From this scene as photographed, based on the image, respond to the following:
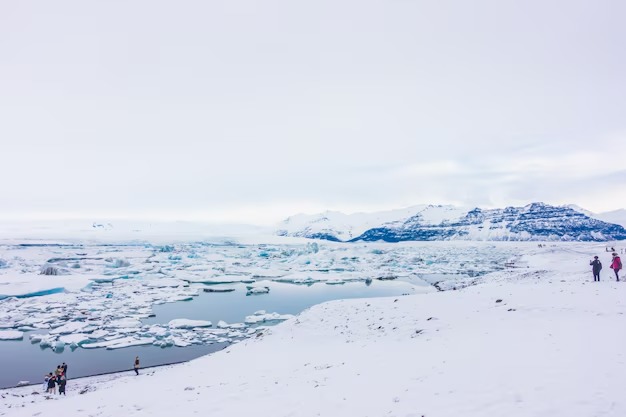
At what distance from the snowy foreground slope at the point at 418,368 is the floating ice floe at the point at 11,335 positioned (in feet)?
37.2

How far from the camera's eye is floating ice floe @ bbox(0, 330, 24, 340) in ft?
89.8

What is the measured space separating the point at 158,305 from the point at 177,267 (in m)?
31.0

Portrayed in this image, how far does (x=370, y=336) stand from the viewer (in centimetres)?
1859

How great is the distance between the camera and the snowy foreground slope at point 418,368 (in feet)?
26.8

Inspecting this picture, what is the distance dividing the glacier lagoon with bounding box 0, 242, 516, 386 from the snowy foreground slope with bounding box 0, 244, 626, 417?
19.2 ft

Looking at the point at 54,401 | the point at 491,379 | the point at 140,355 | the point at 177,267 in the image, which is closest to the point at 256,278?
the point at 177,267

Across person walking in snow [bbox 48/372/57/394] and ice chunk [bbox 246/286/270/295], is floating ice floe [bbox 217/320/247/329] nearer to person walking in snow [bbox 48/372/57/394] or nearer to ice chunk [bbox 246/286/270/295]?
person walking in snow [bbox 48/372/57/394]

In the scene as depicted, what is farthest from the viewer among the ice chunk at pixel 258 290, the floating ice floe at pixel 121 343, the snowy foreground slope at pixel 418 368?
the ice chunk at pixel 258 290

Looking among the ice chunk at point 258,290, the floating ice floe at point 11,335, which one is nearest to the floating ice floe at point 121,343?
the floating ice floe at point 11,335

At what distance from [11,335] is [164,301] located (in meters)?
14.8

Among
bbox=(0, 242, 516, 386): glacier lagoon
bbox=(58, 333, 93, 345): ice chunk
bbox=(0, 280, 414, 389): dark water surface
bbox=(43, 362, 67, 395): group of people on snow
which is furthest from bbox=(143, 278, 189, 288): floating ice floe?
bbox=(43, 362, 67, 395): group of people on snow

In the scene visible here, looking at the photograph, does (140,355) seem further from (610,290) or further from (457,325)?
(610,290)

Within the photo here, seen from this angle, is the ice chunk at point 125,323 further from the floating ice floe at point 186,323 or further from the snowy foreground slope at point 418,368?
the snowy foreground slope at point 418,368

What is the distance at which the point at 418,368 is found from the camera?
11.5 m
